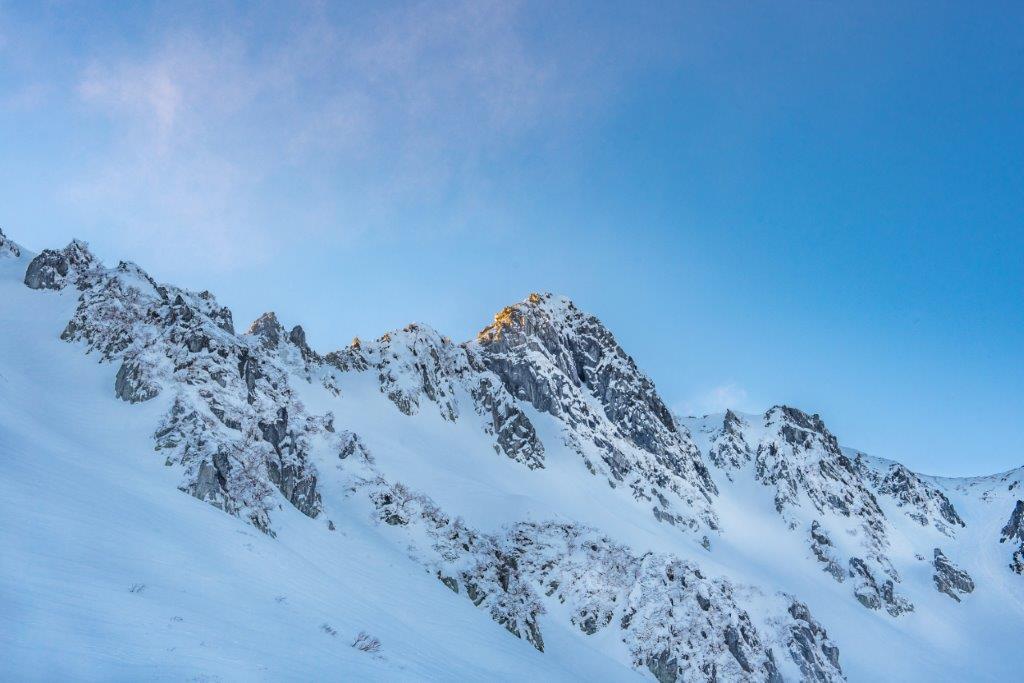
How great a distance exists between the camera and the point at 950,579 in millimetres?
91688

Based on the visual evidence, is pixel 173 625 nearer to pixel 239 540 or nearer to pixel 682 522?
pixel 239 540

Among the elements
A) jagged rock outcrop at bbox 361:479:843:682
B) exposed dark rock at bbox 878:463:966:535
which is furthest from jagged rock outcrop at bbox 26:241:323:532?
exposed dark rock at bbox 878:463:966:535

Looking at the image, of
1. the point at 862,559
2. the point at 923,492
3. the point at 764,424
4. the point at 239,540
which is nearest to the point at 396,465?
the point at 239,540

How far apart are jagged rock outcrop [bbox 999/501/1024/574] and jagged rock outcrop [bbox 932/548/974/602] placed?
16.5 m

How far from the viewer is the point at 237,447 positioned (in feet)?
95.9

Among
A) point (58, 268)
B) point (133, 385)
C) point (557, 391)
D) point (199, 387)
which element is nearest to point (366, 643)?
point (199, 387)

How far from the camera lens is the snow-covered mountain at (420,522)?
10.3 metres

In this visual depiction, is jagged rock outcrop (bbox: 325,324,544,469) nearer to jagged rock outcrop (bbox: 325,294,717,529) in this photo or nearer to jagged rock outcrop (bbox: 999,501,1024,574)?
jagged rock outcrop (bbox: 325,294,717,529)

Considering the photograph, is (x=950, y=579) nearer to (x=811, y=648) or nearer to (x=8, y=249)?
(x=811, y=648)

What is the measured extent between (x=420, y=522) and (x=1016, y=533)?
449ft

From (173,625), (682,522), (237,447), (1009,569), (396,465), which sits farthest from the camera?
(1009,569)

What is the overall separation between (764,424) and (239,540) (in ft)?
439

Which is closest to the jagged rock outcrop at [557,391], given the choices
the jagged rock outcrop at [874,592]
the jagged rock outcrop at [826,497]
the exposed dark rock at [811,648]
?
the jagged rock outcrop at [826,497]

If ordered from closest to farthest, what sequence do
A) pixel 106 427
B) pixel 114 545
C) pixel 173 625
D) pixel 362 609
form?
pixel 173 625 → pixel 114 545 → pixel 362 609 → pixel 106 427
